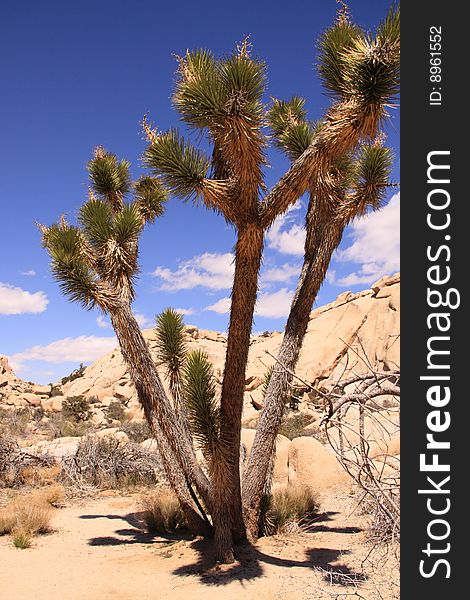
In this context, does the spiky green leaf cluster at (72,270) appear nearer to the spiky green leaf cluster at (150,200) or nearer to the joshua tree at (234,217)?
the joshua tree at (234,217)

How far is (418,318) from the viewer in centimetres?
261

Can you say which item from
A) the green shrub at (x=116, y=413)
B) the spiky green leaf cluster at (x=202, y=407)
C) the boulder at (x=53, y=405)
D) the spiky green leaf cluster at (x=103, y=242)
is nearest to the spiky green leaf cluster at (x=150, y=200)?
the spiky green leaf cluster at (x=103, y=242)

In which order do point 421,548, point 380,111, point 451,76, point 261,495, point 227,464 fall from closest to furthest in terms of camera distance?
point 421,548
point 451,76
point 380,111
point 227,464
point 261,495

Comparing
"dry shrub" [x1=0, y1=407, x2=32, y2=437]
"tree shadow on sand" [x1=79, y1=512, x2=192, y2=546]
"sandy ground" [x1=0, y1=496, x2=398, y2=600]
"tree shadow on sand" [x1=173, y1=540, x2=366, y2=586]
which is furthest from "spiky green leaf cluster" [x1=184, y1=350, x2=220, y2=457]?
"dry shrub" [x1=0, y1=407, x2=32, y2=437]

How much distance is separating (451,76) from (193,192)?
337cm

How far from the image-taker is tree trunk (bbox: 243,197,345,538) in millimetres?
7180

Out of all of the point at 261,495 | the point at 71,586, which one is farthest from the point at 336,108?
the point at 71,586

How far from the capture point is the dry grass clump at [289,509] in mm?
7676

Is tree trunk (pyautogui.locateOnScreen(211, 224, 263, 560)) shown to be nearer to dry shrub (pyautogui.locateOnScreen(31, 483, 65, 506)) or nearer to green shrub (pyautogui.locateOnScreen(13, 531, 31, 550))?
green shrub (pyautogui.locateOnScreen(13, 531, 31, 550))

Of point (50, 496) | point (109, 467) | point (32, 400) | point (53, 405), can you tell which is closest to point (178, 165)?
point (50, 496)

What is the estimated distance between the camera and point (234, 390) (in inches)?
257

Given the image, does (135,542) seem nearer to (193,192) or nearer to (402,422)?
(193,192)

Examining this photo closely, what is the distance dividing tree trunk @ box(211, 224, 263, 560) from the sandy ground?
562 mm

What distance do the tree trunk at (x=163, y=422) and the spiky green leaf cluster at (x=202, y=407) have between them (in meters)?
0.91
